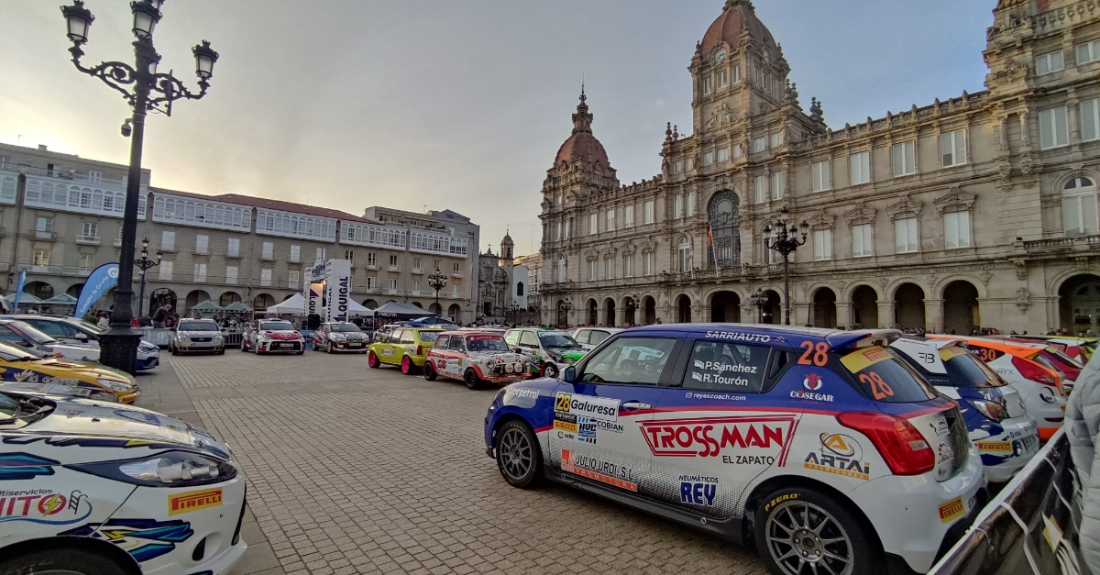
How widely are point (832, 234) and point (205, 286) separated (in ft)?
195

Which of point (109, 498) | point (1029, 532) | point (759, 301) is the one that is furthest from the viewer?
point (759, 301)

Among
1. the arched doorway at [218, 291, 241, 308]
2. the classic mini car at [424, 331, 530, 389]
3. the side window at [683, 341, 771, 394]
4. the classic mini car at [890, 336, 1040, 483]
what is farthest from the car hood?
the arched doorway at [218, 291, 241, 308]

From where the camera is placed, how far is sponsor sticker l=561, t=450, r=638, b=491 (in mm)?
4402

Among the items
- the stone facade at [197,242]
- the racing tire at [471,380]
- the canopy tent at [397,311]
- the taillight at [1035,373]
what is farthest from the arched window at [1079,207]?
the stone facade at [197,242]

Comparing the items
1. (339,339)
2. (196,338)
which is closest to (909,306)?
(339,339)

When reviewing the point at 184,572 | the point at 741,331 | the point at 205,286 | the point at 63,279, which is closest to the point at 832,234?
the point at 741,331

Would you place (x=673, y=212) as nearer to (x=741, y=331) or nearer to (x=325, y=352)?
(x=325, y=352)

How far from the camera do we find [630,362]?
4.79m

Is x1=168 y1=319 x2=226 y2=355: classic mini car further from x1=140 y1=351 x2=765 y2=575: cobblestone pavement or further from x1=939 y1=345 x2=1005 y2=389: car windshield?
x1=939 y1=345 x2=1005 y2=389: car windshield

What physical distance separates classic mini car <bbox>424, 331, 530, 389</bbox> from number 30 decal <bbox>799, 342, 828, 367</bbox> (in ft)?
32.9

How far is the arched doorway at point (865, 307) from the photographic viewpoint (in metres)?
35.4

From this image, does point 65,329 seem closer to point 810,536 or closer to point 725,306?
point 810,536

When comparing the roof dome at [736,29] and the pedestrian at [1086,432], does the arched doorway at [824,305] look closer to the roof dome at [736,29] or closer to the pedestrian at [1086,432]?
the roof dome at [736,29]

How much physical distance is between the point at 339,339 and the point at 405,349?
31.8 ft
